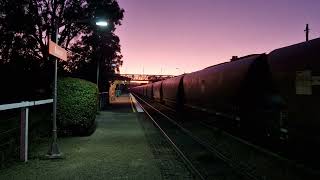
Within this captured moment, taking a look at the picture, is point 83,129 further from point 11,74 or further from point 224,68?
point 11,74

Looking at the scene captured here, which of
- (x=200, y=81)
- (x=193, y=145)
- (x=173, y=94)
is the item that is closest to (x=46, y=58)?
(x=173, y=94)

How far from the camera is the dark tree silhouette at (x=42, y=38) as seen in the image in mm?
34969

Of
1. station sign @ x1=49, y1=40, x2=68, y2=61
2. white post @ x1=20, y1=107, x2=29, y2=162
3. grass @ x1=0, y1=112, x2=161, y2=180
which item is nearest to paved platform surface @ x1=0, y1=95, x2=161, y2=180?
grass @ x1=0, y1=112, x2=161, y2=180

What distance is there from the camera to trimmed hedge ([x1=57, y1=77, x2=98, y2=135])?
577 inches

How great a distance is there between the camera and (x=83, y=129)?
1565 centimetres

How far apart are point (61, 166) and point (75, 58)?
3201 centimetres

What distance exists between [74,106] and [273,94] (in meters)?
7.29

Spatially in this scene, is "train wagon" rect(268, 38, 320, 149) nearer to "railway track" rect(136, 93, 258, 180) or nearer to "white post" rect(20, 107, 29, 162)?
"railway track" rect(136, 93, 258, 180)

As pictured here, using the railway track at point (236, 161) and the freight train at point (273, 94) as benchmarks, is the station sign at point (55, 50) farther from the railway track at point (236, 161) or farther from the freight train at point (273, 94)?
the freight train at point (273, 94)

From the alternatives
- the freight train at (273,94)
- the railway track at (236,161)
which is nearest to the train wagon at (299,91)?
the freight train at (273,94)

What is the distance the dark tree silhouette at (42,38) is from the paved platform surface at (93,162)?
65.9 ft

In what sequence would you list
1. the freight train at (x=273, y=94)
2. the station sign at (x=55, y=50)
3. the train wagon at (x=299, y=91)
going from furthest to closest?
the station sign at (x=55, y=50), the freight train at (x=273, y=94), the train wagon at (x=299, y=91)

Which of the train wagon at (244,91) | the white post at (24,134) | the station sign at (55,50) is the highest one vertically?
the station sign at (55,50)

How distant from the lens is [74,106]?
14.8 meters
